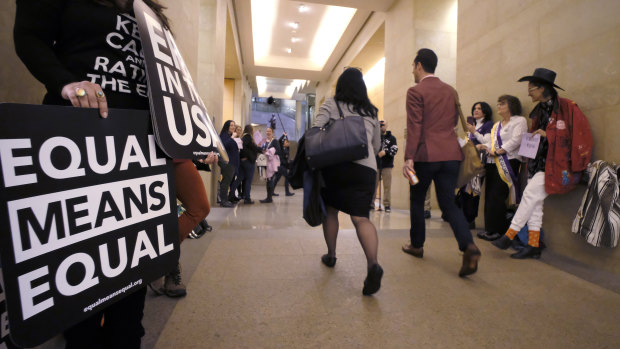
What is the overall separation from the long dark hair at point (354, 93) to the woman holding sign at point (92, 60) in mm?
1276

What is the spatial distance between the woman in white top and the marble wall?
26 cm

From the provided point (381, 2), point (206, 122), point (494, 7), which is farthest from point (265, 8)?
point (206, 122)

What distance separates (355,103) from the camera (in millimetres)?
2012

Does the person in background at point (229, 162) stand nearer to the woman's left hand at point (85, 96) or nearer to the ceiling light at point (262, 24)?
the woman's left hand at point (85, 96)

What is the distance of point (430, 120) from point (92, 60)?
2.21 metres

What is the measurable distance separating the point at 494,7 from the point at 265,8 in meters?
6.99

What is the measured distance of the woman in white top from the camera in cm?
314

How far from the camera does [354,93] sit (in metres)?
2.00

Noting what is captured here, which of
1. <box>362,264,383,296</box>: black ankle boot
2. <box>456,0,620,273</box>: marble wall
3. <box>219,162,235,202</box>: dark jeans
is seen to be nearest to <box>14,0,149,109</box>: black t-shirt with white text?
<box>362,264,383,296</box>: black ankle boot

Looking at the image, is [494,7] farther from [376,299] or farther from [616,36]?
[376,299]

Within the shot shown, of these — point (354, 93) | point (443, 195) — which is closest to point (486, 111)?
point (443, 195)

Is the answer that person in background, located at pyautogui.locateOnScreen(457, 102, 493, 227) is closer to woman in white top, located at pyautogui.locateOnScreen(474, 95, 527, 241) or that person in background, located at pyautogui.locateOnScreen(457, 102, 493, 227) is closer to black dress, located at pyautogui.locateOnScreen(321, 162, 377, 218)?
woman in white top, located at pyautogui.locateOnScreen(474, 95, 527, 241)

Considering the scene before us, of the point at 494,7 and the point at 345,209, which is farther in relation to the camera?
the point at 494,7

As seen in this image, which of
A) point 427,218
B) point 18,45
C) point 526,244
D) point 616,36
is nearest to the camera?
point 18,45
